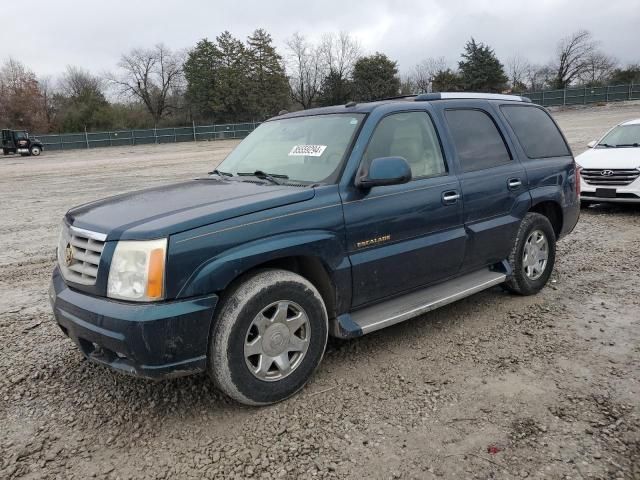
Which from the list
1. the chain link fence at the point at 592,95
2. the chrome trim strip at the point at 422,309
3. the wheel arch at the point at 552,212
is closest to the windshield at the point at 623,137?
the wheel arch at the point at 552,212

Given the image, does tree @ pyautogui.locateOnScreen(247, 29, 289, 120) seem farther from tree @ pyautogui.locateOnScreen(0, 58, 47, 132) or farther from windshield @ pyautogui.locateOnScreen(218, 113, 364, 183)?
windshield @ pyautogui.locateOnScreen(218, 113, 364, 183)

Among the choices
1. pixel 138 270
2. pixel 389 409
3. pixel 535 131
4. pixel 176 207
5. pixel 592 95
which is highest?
pixel 592 95

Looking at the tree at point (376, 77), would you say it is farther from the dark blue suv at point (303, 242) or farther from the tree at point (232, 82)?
the dark blue suv at point (303, 242)

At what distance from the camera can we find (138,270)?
9.15ft

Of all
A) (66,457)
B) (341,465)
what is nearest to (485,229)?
(341,465)

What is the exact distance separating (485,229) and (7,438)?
3.75 m

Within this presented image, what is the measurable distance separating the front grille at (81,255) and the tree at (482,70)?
6305cm

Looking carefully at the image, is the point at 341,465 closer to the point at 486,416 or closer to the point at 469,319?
the point at 486,416

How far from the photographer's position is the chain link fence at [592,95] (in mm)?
52875

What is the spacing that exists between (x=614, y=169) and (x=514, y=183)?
205 inches

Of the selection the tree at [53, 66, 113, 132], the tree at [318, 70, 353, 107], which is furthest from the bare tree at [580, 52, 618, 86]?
the tree at [53, 66, 113, 132]

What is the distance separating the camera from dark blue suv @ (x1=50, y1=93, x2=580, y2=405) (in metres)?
2.83

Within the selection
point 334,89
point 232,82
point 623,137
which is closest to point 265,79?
point 232,82

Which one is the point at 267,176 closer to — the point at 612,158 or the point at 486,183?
the point at 486,183
